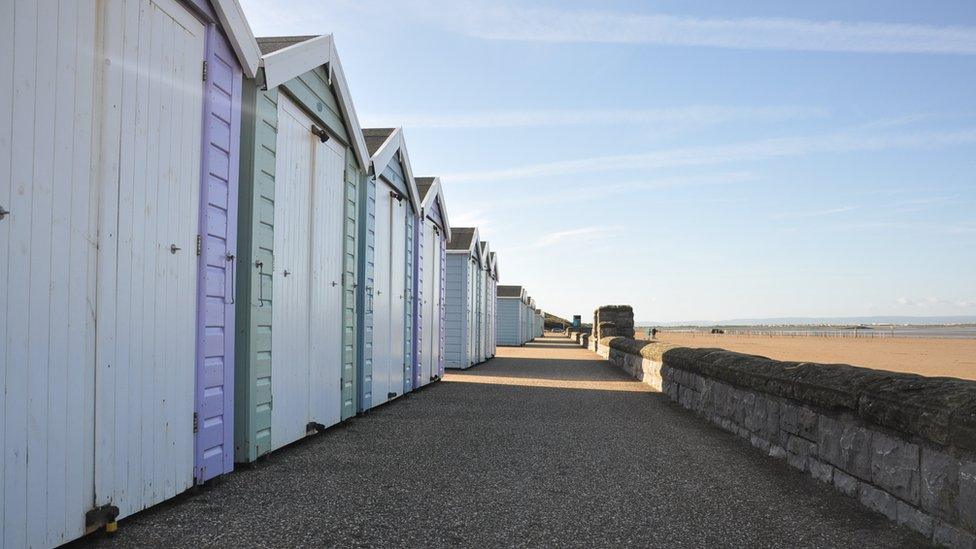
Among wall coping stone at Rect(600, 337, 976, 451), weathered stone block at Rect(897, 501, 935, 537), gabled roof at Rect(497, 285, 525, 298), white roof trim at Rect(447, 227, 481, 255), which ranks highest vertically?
white roof trim at Rect(447, 227, 481, 255)

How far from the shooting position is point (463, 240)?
20.0m

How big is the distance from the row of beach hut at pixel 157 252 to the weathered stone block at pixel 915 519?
15.2 feet

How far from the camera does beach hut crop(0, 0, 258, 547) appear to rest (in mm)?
3211

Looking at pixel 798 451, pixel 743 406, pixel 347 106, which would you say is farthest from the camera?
pixel 347 106

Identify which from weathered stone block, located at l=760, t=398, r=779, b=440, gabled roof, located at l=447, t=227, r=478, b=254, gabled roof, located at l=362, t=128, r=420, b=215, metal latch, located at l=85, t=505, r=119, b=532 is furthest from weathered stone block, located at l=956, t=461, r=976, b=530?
gabled roof, located at l=447, t=227, r=478, b=254

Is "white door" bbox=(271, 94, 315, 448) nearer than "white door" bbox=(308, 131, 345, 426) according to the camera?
Yes

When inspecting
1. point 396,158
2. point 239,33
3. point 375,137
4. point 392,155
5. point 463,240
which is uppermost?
point 375,137

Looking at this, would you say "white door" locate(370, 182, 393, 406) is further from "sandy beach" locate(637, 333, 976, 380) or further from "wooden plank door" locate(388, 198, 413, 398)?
"sandy beach" locate(637, 333, 976, 380)

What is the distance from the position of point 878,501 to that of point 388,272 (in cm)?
772

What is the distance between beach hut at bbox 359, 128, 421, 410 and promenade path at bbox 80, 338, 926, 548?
171cm

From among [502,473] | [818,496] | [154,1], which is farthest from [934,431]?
[154,1]

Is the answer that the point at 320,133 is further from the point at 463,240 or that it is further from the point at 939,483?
the point at 463,240

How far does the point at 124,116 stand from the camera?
13.1 feet

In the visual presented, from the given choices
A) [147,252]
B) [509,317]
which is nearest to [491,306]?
[509,317]
